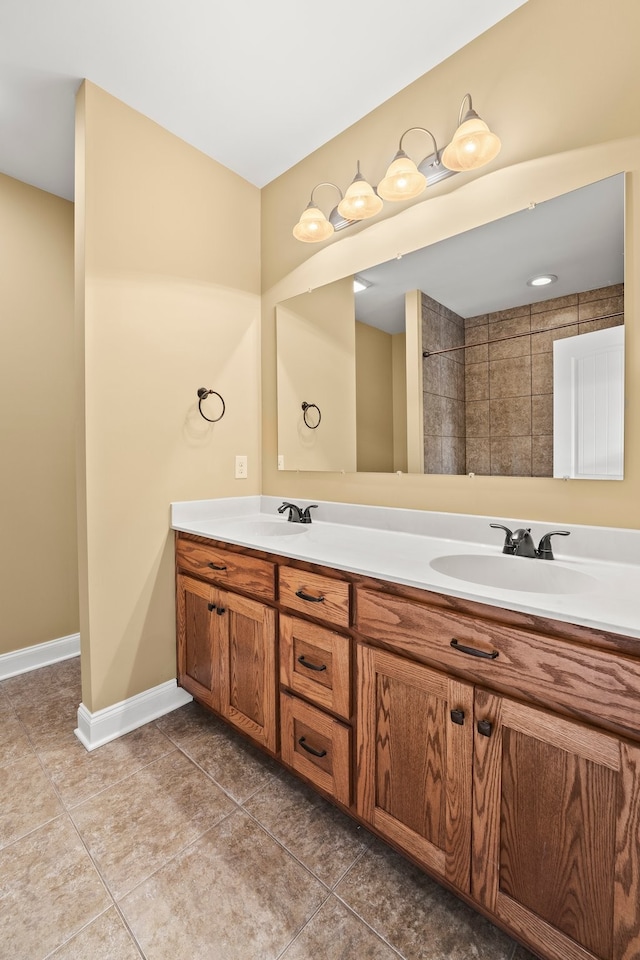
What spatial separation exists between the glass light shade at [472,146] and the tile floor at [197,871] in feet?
7.14

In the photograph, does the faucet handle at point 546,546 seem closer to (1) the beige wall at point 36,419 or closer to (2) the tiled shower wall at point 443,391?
(2) the tiled shower wall at point 443,391

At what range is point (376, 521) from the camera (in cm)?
181

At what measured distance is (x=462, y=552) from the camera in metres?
1.40

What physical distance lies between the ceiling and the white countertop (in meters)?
1.70

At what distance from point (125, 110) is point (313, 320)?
45.2 inches

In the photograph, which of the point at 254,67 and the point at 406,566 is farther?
the point at 254,67

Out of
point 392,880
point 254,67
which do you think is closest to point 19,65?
point 254,67

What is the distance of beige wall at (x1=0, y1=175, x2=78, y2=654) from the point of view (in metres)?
2.25

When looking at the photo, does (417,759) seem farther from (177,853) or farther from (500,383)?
(500,383)

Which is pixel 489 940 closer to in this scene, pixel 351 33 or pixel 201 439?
pixel 201 439

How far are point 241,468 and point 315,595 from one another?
3.71 ft

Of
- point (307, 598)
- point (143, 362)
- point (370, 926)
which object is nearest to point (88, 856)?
point (370, 926)

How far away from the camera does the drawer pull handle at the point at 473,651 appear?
94cm

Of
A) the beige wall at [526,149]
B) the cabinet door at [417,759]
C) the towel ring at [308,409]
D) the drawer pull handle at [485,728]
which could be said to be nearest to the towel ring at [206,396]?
the towel ring at [308,409]
